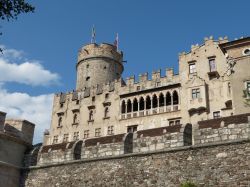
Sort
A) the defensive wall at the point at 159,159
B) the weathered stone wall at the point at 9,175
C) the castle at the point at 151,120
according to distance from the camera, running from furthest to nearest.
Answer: the weathered stone wall at the point at 9,175, the castle at the point at 151,120, the defensive wall at the point at 159,159

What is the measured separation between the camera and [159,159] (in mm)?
15688

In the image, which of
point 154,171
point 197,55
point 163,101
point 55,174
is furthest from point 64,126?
point 154,171

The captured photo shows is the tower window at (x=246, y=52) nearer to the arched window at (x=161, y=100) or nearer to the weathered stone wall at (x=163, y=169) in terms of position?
the weathered stone wall at (x=163, y=169)

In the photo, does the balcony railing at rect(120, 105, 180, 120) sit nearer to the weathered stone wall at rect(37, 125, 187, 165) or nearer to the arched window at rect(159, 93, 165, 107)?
the arched window at rect(159, 93, 165, 107)

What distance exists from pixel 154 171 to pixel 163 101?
28780mm

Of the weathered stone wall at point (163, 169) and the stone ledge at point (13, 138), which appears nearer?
the weathered stone wall at point (163, 169)

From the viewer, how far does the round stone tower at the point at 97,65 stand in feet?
175

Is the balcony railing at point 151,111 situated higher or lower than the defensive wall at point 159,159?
higher

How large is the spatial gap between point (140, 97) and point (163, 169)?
29971 millimetres

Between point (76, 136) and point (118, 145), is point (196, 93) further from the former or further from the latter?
point (118, 145)

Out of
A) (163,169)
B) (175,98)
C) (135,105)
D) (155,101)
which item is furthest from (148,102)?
(163,169)

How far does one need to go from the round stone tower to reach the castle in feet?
0.44

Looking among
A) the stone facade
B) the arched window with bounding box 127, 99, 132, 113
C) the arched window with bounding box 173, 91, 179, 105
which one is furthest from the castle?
the stone facade

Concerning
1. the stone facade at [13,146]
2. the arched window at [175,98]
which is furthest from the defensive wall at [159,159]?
the arched window at [175,98]
